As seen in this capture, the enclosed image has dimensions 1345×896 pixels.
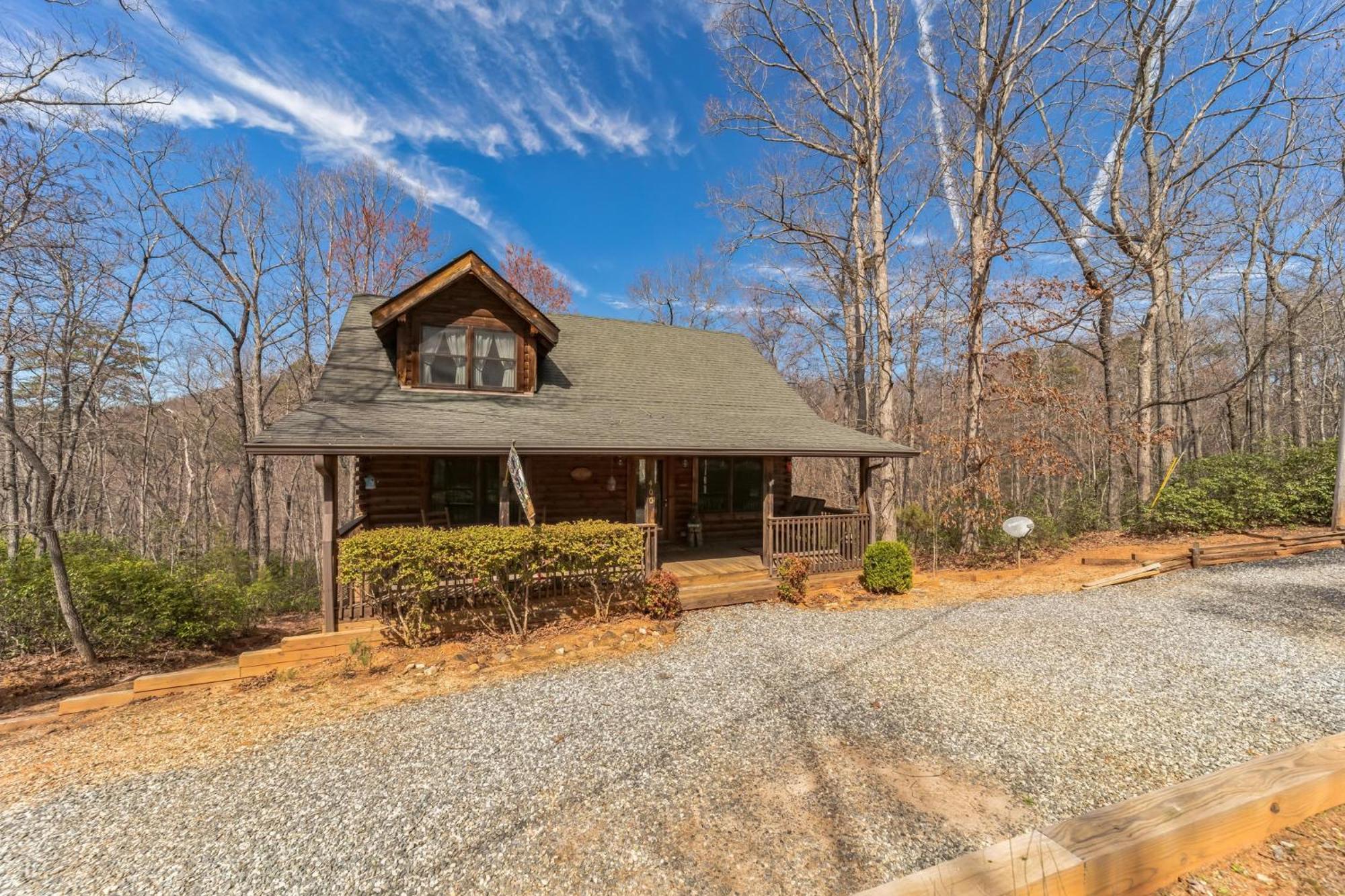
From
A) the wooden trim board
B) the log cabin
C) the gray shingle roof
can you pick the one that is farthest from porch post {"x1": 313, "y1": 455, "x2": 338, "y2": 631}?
the wooden trim board

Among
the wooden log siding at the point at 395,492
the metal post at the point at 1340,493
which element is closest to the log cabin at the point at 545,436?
the wooden log siding at the point at 395,492

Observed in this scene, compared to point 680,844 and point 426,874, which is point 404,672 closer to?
point 426,874

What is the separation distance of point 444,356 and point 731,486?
21.9 feet

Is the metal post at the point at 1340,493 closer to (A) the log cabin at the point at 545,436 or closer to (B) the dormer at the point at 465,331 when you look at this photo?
(A) the log cabin at the point at 545,436

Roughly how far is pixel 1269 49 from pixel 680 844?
1842cm

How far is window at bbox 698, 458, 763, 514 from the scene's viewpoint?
1172 cm

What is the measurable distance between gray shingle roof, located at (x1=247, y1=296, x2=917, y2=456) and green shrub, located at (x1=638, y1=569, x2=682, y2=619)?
1.93 metres

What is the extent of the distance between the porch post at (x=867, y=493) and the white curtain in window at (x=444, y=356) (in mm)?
7771

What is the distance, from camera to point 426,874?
9.61 feet

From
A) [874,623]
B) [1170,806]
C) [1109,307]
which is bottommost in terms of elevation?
[874,623]

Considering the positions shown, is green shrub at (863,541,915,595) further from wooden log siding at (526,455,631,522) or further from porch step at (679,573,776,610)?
wooden log siding at (526,455,631,522)

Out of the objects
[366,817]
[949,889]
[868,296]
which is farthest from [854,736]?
[868,296]

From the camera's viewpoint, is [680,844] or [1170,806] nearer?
[1170,806]

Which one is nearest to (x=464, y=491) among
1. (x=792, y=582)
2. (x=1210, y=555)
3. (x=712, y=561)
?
(x=712, y=561)
